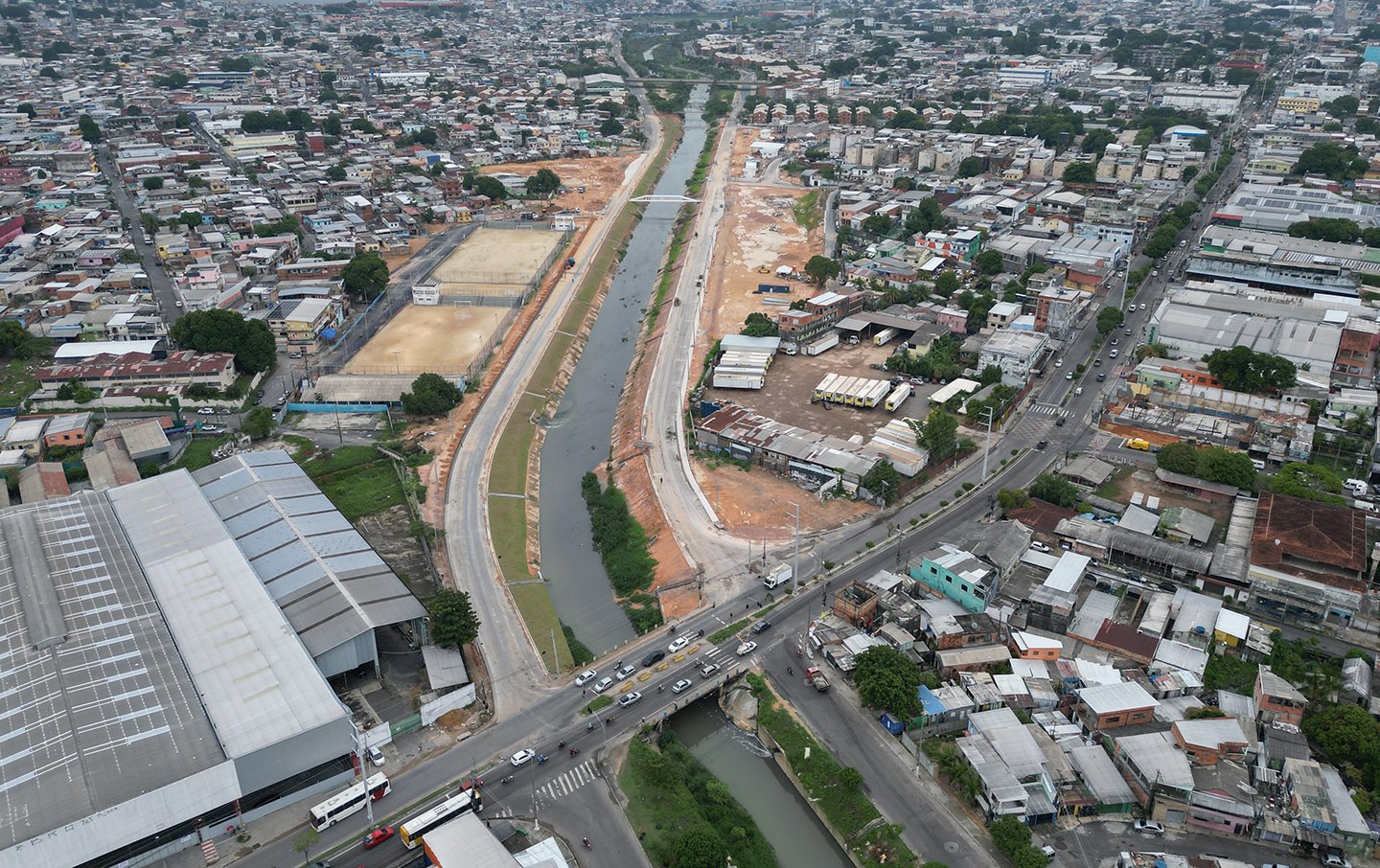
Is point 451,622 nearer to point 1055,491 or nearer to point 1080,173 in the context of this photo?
point 1055,491

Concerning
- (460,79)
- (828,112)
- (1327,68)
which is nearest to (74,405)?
(828,112)

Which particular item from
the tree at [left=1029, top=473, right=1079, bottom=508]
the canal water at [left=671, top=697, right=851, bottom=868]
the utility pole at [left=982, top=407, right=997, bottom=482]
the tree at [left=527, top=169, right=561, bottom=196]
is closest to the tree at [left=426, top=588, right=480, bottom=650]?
the canal water at [left=671, top=697, right=851, bottom=868]

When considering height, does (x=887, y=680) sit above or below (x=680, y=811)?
above

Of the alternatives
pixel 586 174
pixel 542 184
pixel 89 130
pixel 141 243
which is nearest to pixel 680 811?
pixel 141 243

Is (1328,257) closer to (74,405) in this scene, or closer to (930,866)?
(930,866)

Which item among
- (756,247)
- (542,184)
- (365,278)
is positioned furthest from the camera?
(542,184)

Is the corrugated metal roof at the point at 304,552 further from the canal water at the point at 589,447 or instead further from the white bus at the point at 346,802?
the canal water at the point at 589,447
